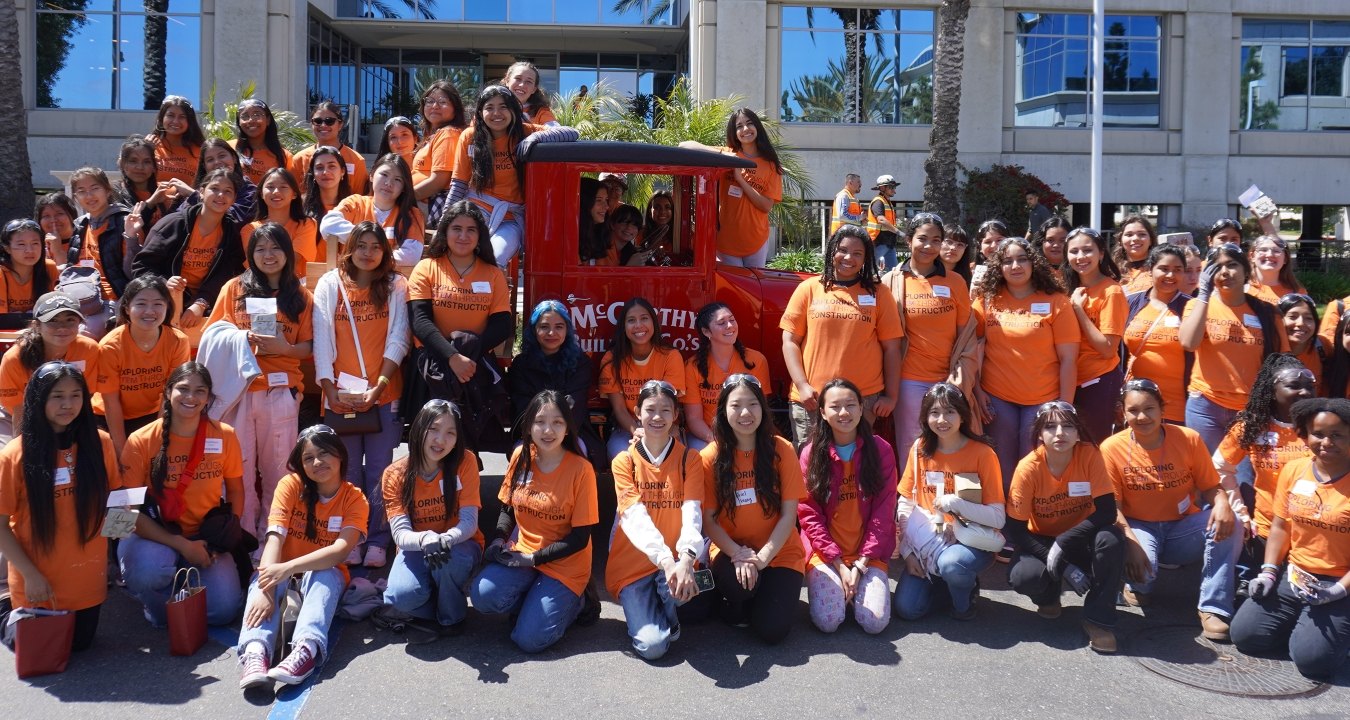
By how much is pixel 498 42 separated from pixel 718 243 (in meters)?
15.3

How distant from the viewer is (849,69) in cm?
1811

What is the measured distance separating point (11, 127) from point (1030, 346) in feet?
38.1

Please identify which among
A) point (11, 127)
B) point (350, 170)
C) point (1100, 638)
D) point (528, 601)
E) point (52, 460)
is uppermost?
point (11, 127)

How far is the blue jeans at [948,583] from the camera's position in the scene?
4477 millimetres

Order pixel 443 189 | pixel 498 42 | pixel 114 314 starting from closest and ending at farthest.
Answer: pixel 114 314 → pixel 443 189 → pixel 498 42

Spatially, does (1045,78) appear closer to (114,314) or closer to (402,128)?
(402,128)

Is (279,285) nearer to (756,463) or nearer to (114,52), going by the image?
(756,463)

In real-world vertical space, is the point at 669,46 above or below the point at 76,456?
above

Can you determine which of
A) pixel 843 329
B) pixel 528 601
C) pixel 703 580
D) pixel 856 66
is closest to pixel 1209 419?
pixel 843 329

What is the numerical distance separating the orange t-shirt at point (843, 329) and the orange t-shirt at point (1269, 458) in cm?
173

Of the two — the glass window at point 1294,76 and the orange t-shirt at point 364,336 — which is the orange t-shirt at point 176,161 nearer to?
the orange t-shirt at point 364,336

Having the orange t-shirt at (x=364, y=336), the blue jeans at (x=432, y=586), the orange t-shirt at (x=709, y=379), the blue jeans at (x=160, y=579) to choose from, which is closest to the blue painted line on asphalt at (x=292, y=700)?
the blue jeans at (x=432, y=586)

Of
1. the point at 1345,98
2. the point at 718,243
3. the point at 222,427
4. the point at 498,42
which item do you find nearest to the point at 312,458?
the point at 222,427

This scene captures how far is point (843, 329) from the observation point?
5062 millimetres
